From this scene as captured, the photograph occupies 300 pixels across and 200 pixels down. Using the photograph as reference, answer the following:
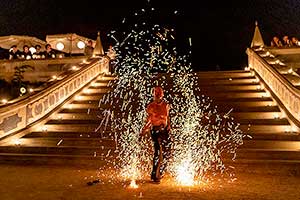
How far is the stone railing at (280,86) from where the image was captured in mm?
10406

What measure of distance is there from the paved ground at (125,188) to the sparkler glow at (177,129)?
0.42m

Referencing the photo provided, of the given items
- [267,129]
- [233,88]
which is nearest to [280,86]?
[267,129]

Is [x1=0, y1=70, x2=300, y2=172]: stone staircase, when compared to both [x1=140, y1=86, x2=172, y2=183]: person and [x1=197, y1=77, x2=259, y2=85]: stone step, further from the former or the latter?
[x1=140, y1=86, x2=172, y2=183]: person

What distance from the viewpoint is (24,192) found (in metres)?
6.43

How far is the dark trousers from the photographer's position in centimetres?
724

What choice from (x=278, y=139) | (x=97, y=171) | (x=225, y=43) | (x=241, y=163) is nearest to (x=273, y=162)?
(x=241, y=163)

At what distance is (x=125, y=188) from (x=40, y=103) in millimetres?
6085

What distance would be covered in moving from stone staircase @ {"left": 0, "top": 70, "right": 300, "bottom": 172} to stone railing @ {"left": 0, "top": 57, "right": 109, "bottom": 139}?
0.97ft

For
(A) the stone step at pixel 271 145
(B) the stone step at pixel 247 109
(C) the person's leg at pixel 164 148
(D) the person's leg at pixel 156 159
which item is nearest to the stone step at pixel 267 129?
(A) the stone step at pixel 271 145

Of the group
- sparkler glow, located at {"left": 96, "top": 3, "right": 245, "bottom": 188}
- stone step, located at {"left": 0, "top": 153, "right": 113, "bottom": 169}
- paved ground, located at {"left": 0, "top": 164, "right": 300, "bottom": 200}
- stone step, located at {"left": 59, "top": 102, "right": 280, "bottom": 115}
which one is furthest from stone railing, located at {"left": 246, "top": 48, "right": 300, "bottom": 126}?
stone step, located at {"left": 0, "top": 153, "right": 113, "bottom": 169}

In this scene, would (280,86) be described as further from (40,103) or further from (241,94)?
(40,103)

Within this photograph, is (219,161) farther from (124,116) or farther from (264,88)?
(264,88)

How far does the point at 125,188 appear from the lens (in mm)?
6770

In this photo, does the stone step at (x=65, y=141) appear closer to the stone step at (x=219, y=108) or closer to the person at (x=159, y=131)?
the stone step at (x=219, y=108)
